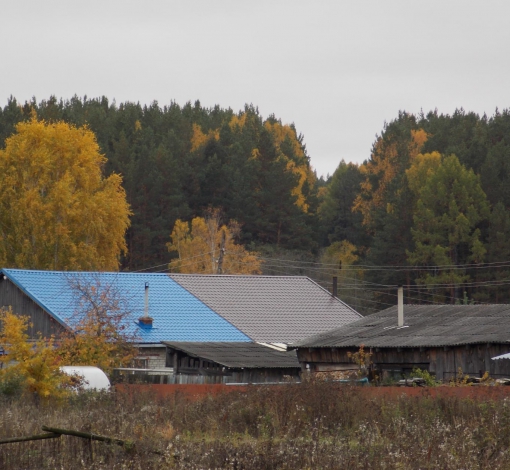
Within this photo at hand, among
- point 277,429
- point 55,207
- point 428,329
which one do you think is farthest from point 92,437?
point 55,207

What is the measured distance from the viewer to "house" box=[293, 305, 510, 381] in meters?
25.5

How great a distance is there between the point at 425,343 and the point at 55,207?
2852 cm

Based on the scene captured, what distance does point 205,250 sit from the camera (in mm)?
68125

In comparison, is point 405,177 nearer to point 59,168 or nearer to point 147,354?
point 59,168

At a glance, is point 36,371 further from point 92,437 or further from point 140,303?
point 140,303

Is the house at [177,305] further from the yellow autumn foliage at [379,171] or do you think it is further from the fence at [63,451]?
the yellow autumn foliage at [379,171]

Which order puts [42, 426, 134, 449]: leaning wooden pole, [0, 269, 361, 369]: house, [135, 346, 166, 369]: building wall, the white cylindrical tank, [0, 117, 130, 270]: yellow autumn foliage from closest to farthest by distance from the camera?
→ [42, 426, 134, 449]: leaning wooden pole < the white cylindrical tank < [135, 346, 166, 369]: building wall < [0, 269, 361, 369]: house < [0, 117, 130, 270]: yellow autumn foliage

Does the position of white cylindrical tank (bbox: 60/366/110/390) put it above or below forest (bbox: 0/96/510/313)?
below

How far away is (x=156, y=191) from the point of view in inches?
2741

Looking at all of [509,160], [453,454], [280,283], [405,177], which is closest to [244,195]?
[405,177]

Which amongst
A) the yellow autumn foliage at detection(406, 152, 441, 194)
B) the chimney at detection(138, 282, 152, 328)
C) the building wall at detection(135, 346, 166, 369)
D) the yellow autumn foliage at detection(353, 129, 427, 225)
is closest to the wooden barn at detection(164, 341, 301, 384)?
the building wall at detection(135, 346, 166, 369)

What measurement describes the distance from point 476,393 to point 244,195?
5613cm

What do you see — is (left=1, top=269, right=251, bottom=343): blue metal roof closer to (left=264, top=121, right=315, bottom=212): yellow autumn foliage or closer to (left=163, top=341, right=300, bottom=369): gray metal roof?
(left=163, top=341, right=300, bottom=369): gray metal roof

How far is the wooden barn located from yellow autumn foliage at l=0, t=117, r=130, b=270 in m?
19.8
